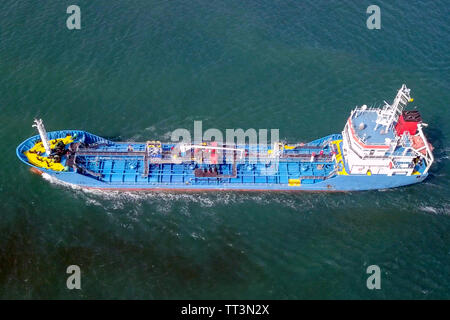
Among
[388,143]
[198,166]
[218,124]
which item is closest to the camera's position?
[388,143]

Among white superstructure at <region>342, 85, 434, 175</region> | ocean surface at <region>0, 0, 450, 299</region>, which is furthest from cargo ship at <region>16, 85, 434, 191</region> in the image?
ocean surface at <region>0, 0, 450, 299</region>

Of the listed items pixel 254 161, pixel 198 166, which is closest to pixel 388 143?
pixel 254 161

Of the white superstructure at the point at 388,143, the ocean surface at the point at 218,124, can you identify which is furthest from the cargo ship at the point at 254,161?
the ocean surface at the point at 218,124

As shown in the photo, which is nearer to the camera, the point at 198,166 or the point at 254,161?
the point at 198,166

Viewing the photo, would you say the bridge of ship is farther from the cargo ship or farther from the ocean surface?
the ocean surface

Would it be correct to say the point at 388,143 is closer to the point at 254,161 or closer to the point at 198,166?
the point at 254,161

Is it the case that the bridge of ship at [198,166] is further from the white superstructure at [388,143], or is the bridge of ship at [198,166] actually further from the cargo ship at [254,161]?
the white superstructure at [388,143]

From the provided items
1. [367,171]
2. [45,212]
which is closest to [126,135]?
[45,212]
